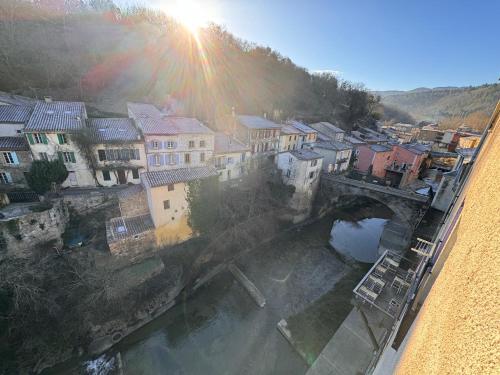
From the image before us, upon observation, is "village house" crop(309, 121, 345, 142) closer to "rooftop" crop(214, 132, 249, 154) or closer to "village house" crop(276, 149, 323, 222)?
"village house" crop(276, 149, 323, 222)

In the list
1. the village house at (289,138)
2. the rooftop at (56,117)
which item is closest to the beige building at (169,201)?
the rooftop at (56,117)

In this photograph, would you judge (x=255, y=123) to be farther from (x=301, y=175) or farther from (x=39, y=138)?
(x=39, y=138)

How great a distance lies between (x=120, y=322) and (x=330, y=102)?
65.8m

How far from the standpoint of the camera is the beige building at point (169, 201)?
17.8 m

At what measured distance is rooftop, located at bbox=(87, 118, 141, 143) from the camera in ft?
65.5

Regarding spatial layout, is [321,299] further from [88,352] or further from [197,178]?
[88,352]

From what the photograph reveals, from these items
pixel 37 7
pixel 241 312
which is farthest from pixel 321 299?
pixel 37 7

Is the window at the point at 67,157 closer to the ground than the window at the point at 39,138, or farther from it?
closer to the ground

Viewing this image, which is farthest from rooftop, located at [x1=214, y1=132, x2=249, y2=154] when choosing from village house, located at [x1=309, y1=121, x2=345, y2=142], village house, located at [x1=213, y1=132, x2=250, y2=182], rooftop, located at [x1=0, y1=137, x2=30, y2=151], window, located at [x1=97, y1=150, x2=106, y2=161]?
village house, located at [x1=309, y1=121, x2=345, y2=142]

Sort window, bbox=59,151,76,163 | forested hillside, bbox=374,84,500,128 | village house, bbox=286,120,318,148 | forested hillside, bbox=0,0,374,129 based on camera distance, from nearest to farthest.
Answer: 1. window, bbox=59,151,76,163
2. forested hillside, bbox=0,0,374,129
3. village house, bbox=286,120,318,148
4. forested hillside, bbox=374,84,500,128

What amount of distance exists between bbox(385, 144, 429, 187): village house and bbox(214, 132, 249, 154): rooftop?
23807mm

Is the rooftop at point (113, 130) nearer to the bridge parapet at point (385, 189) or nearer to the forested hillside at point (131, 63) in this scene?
the forested hillside at point (131, 63)

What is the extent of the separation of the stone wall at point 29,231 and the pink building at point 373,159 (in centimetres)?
4000

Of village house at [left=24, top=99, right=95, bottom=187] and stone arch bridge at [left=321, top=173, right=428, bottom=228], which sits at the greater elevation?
village house at [left=24, top=99, right=95, bottom=187]
